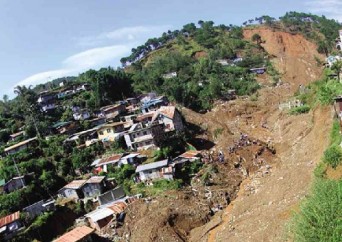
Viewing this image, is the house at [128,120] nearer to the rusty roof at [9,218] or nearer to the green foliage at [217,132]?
the green foliage at [217,132]

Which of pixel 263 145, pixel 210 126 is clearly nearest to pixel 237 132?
pixel 210 126

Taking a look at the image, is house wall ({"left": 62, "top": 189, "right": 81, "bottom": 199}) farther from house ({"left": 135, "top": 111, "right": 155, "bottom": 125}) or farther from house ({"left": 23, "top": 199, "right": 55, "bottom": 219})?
house ({"left": 135, "top": 111, "right": 155, "bottom": 125})

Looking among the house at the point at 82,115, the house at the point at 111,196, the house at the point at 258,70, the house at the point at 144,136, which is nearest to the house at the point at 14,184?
the house at the point at 111,196

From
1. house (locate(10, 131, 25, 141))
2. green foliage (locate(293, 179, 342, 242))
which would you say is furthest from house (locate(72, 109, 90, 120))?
green foliage (locate(293, 179, 342, 242))

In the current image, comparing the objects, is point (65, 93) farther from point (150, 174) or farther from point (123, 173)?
point (150, 174)

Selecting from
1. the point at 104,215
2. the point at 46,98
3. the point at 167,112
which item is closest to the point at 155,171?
the point at 104,215

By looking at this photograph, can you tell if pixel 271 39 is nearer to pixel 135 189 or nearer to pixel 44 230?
pixel 135 189

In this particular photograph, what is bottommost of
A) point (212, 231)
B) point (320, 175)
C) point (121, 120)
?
point (212, 231)
